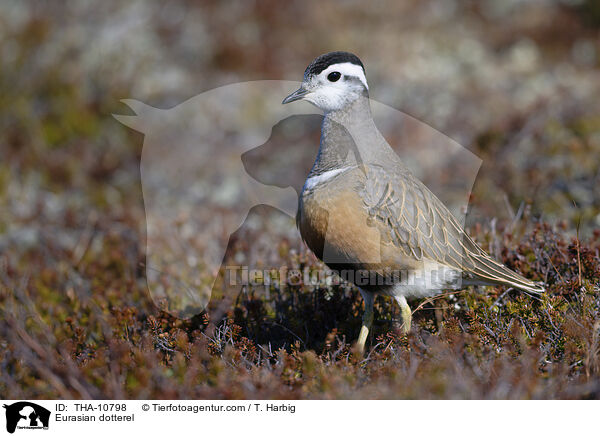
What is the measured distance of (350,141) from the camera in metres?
4.21

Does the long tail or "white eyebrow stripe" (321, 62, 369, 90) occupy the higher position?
"white eyebrow stripe" (321, 62, 369, 90)

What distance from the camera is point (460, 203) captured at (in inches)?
294

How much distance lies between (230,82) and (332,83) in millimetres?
7188

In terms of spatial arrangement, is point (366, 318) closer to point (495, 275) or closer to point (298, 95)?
point (495, 275)

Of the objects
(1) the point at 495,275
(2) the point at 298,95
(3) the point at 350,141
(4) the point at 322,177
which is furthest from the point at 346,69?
(1) the point at 495,275

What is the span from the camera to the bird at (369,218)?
391cm

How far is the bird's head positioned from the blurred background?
1.74 metres

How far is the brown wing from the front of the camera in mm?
3977

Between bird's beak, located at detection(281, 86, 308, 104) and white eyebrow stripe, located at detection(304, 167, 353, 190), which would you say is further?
bird's beak, located at detection(281, 86, 308, 104)

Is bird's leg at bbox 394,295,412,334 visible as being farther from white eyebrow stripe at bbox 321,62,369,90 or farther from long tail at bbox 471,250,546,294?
white eyebrow stripe at bbox 321,62,369,90

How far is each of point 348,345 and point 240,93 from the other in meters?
7.83
